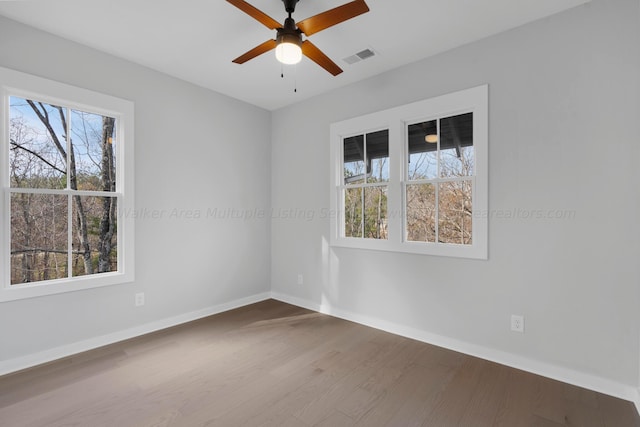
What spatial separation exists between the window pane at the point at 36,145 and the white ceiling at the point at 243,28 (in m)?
0.68

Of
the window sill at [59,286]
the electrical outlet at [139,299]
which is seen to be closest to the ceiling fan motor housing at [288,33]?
the window sill at [59,286]

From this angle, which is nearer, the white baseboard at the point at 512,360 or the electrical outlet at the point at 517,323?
the white baseboard at the point at 512,360

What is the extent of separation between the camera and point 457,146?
2.87m

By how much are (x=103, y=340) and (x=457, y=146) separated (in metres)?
3.81

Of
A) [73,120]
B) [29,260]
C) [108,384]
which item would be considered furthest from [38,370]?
[73,120]

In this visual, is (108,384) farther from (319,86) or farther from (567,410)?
(319,86)

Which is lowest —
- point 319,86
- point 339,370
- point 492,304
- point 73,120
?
point 339,370

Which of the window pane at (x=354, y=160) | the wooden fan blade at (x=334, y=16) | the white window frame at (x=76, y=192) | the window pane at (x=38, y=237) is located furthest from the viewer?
the window pane at (x=354, y=160)

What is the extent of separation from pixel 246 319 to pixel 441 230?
240 centimetres

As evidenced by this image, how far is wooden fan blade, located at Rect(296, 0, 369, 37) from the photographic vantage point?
5.76 feet

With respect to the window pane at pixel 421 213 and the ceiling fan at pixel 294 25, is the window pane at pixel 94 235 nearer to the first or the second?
the ceiling fan at pixel 294 25

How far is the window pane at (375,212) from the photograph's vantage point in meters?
3.36

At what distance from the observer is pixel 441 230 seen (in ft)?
9.65

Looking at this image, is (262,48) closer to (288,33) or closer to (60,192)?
(288,33)
